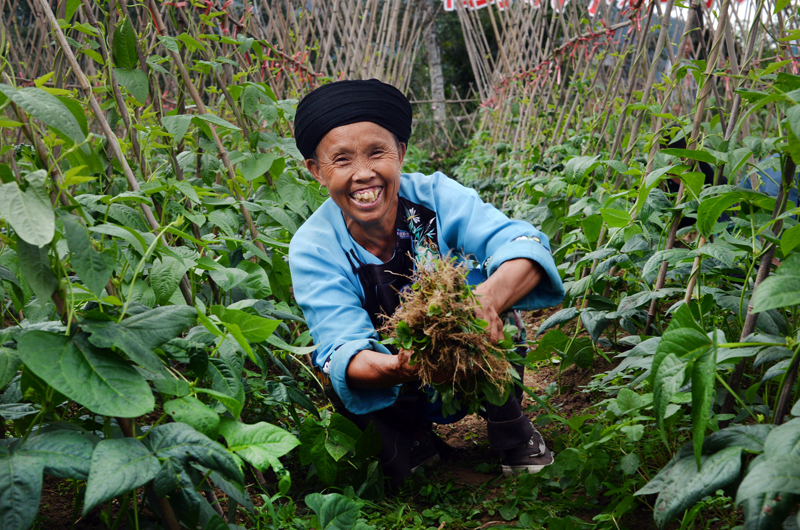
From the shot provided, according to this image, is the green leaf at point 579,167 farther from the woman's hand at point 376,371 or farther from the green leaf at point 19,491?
the green leaf at point 19,491

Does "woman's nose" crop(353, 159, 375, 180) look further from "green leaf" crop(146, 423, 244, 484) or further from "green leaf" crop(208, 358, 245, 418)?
"green leaf" crop(146, 423, 244, 484)

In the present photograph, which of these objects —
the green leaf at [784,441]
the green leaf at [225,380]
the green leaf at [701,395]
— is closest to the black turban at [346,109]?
the green leaf at [225,380]

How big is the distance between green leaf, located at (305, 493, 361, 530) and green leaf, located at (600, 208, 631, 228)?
102 centimetres

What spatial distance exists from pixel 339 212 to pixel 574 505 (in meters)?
0.98

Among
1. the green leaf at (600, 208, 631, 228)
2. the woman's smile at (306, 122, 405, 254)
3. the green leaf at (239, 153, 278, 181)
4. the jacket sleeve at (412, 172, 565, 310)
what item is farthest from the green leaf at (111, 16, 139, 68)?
the green leaf at (600, 208, 631, 228)

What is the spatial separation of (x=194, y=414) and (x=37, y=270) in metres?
0.33

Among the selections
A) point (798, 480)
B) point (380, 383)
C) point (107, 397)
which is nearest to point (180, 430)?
point (107, 397)

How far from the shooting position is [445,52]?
11.4m

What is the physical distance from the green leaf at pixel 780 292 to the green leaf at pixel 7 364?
106cm

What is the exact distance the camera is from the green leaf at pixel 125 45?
1.65 m

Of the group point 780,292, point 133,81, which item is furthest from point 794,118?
point 133,81

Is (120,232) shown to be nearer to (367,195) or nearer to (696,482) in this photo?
(367,195)

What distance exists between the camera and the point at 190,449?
0.89m

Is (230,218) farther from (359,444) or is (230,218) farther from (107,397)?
(107,397)
